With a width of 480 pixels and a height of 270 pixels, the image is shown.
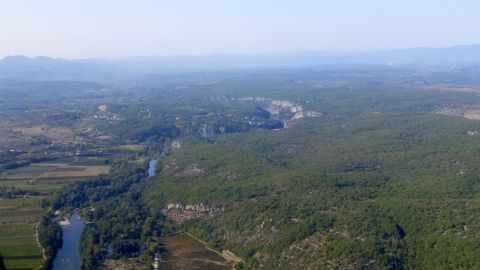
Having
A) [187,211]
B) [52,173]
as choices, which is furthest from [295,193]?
[52,173]

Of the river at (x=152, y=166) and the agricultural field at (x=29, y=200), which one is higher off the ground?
the agricultural field at (x=29, y=200)

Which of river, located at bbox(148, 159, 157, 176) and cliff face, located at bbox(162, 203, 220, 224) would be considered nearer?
cliff face, located at bbox(162, 203, 220, 224)

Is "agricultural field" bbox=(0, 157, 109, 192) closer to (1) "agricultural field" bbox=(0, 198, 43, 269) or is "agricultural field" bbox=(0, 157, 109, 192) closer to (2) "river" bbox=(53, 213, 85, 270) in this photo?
(1) "agricultural field" bbox=(0, 198, 43, 269)

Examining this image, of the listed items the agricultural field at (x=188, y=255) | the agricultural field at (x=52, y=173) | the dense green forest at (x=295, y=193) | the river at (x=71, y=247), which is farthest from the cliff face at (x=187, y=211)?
the agricultural field at (x=52, y=173)

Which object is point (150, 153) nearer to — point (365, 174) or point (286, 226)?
point (365, 174)

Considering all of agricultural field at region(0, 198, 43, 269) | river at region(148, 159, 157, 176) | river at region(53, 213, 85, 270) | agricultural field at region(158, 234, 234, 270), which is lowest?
agricultural field at region(158, 234, 234, 270)

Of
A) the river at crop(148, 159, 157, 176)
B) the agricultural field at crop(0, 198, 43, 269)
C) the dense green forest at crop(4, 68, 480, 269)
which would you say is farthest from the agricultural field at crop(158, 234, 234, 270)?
the river at crop(148, 159, 157, 176)

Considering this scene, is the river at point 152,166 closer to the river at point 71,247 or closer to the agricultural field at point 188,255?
the river at point 71,247

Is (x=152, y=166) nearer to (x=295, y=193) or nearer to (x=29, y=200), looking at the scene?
(x=29, y=200)
